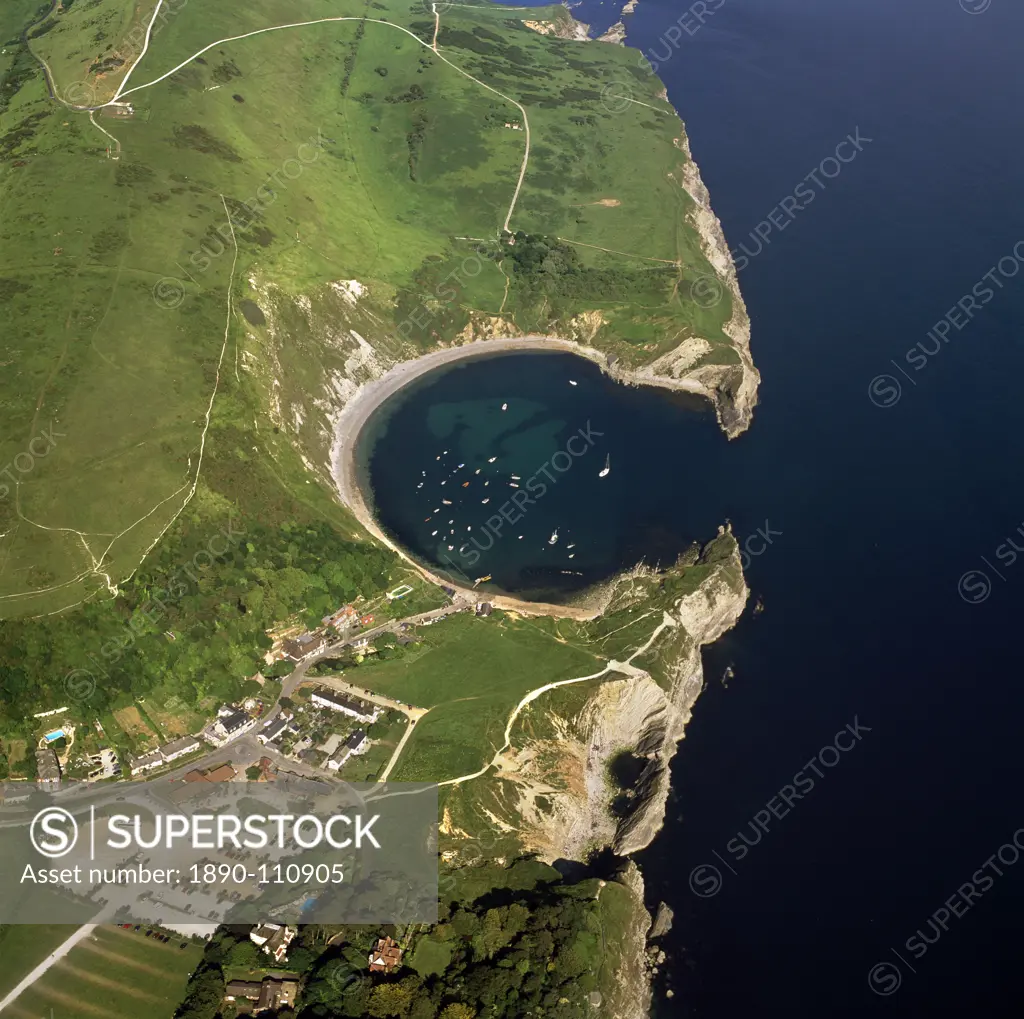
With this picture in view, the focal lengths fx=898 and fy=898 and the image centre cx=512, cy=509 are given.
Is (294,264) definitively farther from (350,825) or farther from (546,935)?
(546,935)

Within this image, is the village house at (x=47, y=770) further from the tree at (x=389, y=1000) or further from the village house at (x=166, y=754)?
the tree at (x=389, y=1000)

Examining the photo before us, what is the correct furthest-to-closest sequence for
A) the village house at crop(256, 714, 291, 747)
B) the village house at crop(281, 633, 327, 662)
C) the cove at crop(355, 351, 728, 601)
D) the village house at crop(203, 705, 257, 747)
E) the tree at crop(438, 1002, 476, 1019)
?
the cove at crop(355, 351, 728, 601) → the village house at crop(281, 633, 327, 662) → the village house at crop(256, 714, 291, 747) → the village house at crop(203, 705, 257, 747) → the tree at crop(438, 1002, 476, 1019)

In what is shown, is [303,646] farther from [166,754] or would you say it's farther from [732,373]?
[732,373]

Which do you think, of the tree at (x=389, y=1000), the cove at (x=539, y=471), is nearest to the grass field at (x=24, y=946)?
the tree at (x=389, y=1000)

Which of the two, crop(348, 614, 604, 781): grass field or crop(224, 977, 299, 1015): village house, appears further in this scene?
crop(348, 614, 604, 781): grass field

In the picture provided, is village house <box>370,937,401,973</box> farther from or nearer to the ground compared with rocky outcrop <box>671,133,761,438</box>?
nearer to the ground

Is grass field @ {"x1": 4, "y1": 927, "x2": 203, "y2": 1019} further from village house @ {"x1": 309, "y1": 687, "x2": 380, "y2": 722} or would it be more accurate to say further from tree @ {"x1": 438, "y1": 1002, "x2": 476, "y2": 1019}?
village house @ {"x1": 309, "y1": 687, "x2": 380, "y2": 722}

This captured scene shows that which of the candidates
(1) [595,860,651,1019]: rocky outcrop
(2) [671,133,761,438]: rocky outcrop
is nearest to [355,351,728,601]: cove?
(2) [671,133,761,438]: rocky outcrop
